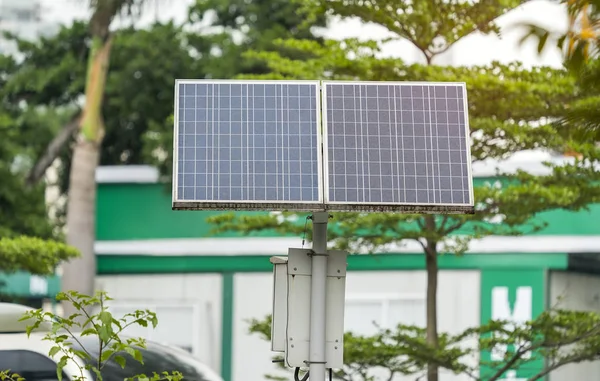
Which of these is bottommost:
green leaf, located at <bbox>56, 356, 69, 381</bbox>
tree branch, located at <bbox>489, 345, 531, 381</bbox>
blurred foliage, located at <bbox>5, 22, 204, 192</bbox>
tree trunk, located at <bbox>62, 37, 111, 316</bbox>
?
tree branch, located at <bbox>489, 345, 531, 381</bbox>

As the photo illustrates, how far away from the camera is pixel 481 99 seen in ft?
39.7

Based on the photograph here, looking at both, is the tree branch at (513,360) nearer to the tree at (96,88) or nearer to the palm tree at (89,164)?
the palm tree at (89,164)

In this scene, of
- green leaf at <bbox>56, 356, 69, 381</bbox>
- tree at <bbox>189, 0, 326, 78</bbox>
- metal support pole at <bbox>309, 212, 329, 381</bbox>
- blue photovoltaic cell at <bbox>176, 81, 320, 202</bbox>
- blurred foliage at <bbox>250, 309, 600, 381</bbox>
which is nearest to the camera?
green leaf at <bbox>56, 356, 69, 381</bbox>

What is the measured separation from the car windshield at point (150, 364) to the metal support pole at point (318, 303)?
7.61ft

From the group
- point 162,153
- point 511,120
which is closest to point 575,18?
point 511,120

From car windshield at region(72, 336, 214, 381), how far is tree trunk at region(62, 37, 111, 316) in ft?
27.9

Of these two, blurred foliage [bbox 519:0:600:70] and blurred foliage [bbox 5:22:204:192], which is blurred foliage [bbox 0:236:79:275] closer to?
blurred foliage [bbox 5:22:204:192]

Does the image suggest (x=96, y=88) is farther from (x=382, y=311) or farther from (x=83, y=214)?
(x=382, y=311)

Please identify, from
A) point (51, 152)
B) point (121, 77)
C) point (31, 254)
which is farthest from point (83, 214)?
point (31, 254)

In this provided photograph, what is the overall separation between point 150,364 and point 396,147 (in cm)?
343

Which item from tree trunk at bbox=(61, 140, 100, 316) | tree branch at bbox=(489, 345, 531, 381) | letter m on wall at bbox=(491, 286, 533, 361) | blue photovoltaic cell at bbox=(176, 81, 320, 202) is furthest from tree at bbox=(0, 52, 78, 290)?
blue photovoltaic cell at bbox=(176, 81, 320, 202)

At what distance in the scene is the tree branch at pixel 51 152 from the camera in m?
21.2

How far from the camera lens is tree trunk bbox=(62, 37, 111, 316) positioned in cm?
1811

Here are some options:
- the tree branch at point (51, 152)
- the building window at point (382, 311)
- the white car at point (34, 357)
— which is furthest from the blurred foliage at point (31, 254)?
the tree branch at point (51, 152)
